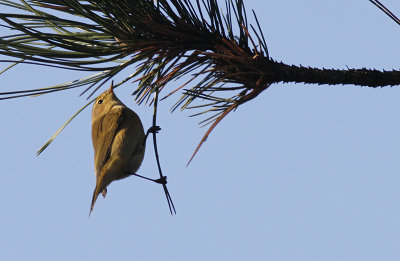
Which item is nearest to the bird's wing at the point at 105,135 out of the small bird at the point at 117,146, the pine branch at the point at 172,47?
the small bird at the point at 117,146

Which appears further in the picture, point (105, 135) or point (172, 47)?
point (105, 135)

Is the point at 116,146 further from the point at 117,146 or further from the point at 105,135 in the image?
the point at 105,135

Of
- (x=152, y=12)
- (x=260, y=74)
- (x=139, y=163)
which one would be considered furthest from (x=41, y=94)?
(x=139, y=163)

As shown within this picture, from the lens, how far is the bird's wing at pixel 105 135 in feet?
16.1

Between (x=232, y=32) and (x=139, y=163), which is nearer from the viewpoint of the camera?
(x=232, y=32)

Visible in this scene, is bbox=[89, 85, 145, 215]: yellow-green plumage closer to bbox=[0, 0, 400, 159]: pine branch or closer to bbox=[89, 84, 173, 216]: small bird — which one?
bbox=[89, 84, 173, 216]: small bird

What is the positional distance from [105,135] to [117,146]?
0.75ft

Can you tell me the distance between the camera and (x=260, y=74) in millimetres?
2398

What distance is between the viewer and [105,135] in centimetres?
505

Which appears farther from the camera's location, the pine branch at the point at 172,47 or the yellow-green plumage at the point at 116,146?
the yellow-green plumage at the point at 116,146

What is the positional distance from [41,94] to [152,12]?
0.59 meters

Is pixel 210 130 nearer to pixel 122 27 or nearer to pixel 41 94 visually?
pixel 122 27

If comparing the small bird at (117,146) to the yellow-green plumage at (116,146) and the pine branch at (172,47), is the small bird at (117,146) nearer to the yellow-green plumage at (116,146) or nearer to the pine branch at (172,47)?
the yellow-green plumage at (116,146)

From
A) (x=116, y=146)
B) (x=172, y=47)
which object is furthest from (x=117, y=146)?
(x=172, y=47)
